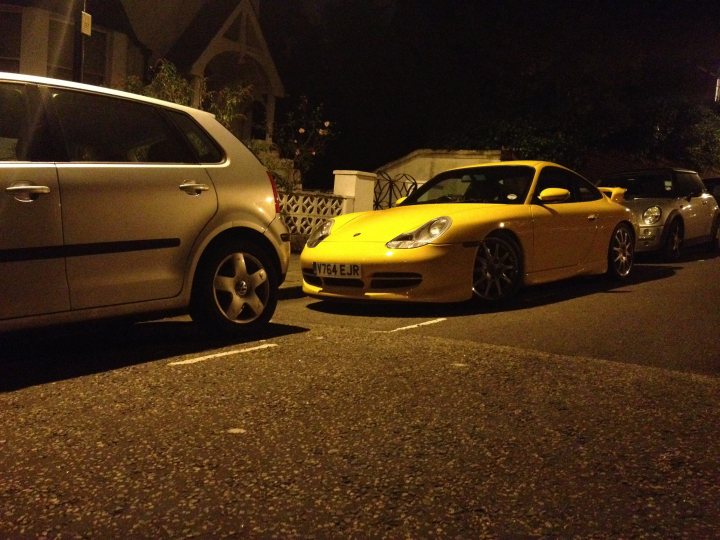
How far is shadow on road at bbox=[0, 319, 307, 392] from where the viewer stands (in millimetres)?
4344

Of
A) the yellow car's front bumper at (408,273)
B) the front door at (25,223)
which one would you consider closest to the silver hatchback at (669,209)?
the yellow car's front bumper at (408,273)

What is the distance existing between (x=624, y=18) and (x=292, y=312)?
1970 cm

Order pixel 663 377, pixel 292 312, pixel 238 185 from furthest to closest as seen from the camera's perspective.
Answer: pixel 292 312 < pixel 238 185 < pixel 663 377

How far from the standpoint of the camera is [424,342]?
5.18m

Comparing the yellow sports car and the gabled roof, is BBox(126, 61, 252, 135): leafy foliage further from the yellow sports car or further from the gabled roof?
the gabled roof

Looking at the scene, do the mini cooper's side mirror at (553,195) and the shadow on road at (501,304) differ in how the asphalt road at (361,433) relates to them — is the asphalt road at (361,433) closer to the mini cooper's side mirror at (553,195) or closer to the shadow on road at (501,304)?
the shadow on road at (501,304)

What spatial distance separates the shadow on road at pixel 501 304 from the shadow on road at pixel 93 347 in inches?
45.3

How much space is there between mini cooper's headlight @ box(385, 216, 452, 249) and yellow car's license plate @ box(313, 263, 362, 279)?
1.14 ft

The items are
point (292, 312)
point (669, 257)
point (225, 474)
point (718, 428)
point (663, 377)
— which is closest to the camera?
point (225, 474)

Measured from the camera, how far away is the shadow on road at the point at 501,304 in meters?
6.62

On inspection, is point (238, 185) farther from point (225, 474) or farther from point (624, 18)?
point (624, 18)

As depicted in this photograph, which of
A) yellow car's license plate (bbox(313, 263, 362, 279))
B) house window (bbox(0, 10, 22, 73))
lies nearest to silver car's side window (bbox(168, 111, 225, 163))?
yellow car's license plate (bbox(313, 263, 362, 279))

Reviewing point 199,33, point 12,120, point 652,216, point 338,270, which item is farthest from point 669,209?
point 199,33

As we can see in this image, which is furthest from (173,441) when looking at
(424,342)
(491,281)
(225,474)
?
(491,281)
